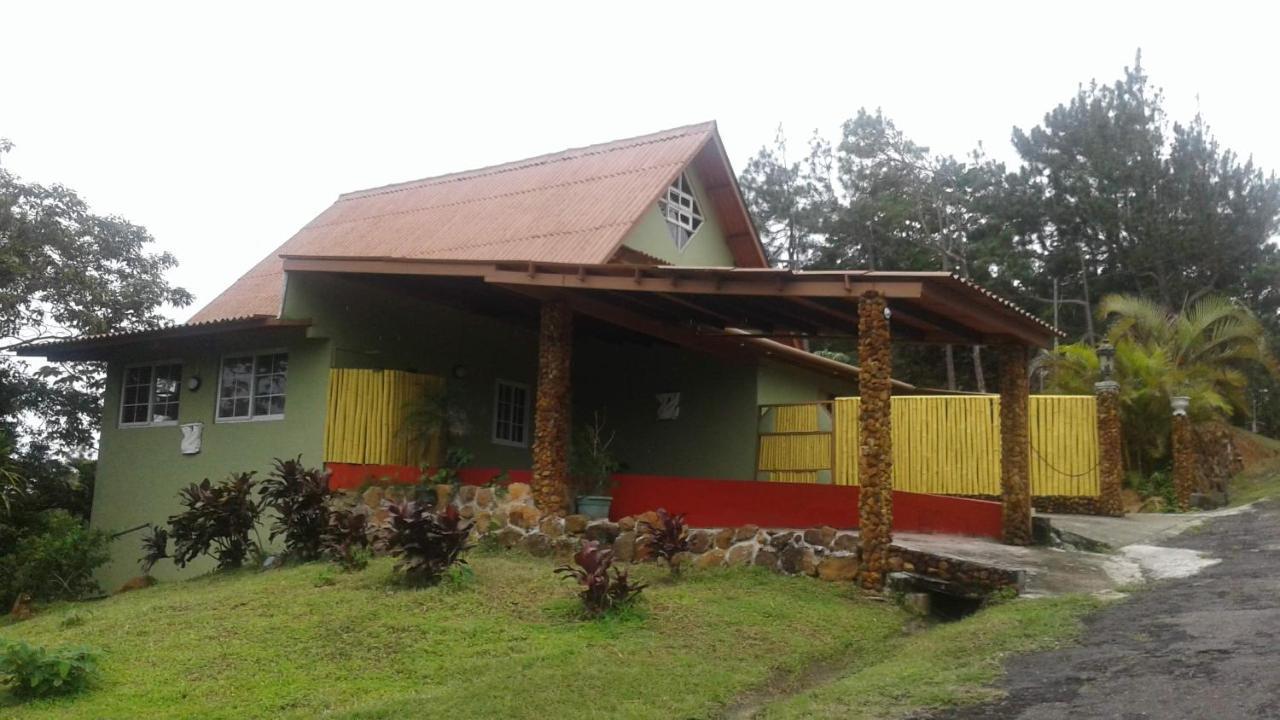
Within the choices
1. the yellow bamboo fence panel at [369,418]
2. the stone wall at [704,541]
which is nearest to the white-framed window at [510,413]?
the yellow bamboo fence panel at [369,418]

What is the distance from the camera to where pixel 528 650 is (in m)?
8.17

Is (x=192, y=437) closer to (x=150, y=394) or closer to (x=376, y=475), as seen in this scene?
(x=150, y=394)

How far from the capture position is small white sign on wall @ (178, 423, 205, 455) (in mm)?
15352

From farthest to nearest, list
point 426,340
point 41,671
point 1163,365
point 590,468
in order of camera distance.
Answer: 1. point 1163,365
2. point 426,340
3. point 590,468
4. point 41,671

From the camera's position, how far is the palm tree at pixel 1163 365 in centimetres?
1891

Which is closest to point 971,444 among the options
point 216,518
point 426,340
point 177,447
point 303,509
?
point 426,340

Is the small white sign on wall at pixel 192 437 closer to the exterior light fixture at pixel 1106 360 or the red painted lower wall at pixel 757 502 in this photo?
the red painted lower wall at pixel 757 502

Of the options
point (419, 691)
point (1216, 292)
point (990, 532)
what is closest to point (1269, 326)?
point (1216, 292)

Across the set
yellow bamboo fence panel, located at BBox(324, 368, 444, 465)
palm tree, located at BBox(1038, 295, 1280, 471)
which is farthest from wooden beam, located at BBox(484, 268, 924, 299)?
palm tree, located at BBox(1038, 295, 1280, 471)

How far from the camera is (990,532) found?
12.8m

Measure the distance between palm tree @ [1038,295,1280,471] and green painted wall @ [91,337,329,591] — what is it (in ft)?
44.9

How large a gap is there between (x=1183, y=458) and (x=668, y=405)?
28.4 feet

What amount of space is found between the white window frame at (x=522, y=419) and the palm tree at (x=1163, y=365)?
10.1 meters

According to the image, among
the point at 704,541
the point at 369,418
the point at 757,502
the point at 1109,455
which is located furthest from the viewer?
the point at 1109,455
